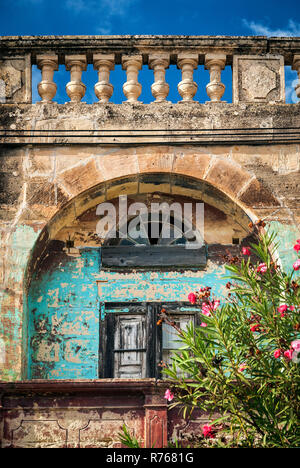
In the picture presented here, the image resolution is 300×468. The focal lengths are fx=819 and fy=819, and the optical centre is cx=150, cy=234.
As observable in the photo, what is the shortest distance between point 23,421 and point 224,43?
5665 mm

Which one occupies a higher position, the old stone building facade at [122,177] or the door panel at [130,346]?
the old stone building facade at [122,177]

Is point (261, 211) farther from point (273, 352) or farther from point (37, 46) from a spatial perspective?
point (37, 46)

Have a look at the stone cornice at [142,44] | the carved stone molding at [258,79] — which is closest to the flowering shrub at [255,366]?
the carved stone molding at [258,79]

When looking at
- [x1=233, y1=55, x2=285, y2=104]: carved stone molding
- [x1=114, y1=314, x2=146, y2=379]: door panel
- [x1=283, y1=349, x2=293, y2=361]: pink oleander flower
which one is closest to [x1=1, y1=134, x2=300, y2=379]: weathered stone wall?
[x1=233, y1=55, x2=285, y2=104]: carved stone molding

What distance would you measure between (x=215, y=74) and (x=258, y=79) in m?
0.59

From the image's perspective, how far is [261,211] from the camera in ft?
34.7

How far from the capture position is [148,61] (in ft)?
37.2

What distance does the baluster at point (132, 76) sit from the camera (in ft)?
36.5

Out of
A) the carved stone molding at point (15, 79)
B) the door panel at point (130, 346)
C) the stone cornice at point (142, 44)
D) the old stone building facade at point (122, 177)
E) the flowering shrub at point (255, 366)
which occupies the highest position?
the stone cornice at point (142, 44)

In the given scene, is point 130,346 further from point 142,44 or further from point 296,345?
point 142,44

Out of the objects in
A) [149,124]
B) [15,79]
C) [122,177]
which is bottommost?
[122,177]

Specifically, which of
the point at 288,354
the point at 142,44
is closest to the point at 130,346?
the point at 288,354

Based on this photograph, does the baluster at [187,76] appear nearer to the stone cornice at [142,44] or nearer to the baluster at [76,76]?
the stone cornice at [142,44]

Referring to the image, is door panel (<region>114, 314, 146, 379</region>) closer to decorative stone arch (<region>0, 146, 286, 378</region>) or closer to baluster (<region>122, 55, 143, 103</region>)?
decorative stone arch (<region>0, 146, 286, 378</region>)
